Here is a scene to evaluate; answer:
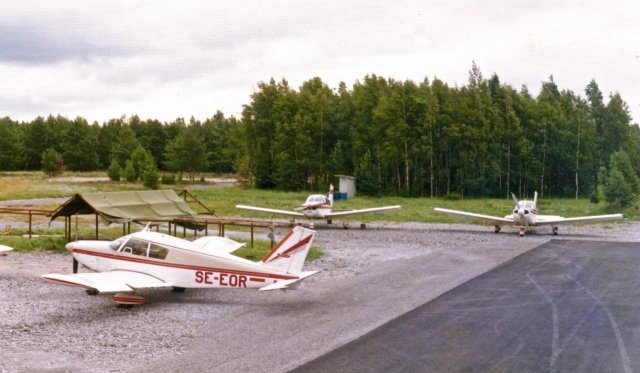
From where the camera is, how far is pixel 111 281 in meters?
13.7

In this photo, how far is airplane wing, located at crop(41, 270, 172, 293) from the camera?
1287 cm

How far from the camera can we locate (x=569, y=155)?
58406 mm

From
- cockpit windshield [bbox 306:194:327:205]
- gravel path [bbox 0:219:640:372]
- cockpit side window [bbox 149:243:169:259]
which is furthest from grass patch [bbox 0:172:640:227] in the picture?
cockpit side window [bbox 149:243:169:259]

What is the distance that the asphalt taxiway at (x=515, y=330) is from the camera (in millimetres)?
9547

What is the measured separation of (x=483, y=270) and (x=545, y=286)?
2.82 m

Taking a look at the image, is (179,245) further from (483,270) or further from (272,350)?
(483,270)

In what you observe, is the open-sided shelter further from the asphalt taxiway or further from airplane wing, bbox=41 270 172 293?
the asphalt taxiway

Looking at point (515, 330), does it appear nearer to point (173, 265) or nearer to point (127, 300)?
point (173, 265)

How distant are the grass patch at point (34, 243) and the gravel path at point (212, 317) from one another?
116cm

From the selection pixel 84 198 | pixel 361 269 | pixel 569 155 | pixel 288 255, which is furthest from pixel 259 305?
pixel 569 155

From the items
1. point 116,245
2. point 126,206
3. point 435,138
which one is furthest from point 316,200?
point 435,138

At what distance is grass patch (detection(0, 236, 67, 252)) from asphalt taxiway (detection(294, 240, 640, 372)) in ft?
47.8

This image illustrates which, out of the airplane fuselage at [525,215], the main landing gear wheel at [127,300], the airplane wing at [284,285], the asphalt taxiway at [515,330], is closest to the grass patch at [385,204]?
the airplane fuselage at [525,215]

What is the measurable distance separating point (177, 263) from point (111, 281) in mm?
1513
